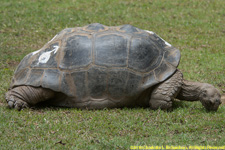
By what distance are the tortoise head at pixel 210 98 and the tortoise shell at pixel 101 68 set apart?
1.75ft

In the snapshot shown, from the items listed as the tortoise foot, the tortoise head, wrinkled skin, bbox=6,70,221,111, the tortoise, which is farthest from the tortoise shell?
the tortoise head

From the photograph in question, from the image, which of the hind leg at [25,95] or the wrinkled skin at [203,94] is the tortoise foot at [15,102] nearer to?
the hind leg at [25,95]

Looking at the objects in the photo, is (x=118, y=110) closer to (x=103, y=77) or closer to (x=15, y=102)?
(x=103, y=77)

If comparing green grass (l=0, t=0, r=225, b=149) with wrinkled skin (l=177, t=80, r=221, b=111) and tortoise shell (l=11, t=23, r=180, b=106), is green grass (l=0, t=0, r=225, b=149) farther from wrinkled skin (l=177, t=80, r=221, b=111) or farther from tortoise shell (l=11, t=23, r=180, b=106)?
tortoise shell (l=11, t=23, r=180, b=106)

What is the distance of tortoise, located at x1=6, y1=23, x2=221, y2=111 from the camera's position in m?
5.13

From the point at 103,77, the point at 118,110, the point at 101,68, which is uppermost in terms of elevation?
the point at 101,68

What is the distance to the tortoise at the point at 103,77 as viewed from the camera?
5129 mm

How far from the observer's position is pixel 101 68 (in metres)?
5.11

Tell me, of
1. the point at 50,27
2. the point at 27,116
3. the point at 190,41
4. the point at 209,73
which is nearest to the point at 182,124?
the point at 27,116

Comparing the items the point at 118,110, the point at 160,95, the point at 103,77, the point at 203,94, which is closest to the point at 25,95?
the point at 103,77

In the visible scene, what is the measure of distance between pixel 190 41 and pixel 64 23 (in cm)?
362

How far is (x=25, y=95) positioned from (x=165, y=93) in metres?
1.96

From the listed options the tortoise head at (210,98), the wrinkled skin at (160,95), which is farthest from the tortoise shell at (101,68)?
the tortoise head at (210,98)

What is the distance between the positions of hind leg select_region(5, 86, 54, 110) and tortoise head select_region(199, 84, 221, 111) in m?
2.14
